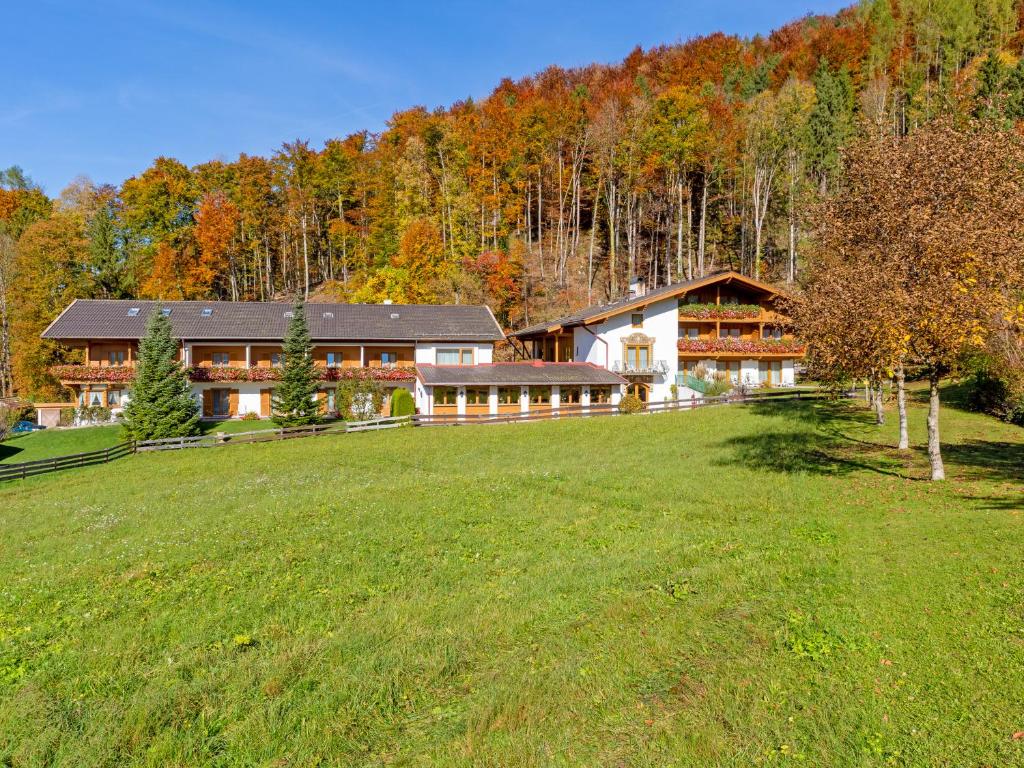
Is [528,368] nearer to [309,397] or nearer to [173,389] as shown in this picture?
[309,397]

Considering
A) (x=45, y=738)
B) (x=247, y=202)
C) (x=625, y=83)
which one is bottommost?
(x=45, y=738)

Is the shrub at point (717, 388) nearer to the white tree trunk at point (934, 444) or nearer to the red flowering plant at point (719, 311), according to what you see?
the red flowering plant at point (719, 311)

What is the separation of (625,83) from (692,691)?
3181 inches

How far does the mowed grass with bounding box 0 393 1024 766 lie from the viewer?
6113mm

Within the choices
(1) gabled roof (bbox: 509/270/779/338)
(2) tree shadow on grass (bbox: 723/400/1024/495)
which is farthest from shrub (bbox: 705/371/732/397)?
(2) tree shadow on grass (bbox: 723/400/1024/495)

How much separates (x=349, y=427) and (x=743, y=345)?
27.9m

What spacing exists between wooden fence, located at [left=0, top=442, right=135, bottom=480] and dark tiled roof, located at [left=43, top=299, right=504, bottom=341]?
13.7 meters

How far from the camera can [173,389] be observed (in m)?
36.2

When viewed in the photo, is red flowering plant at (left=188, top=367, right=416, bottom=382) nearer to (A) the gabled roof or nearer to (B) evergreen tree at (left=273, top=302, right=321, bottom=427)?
(B) evergreen tree at (left=273, top=302, right=321, bottom=427)

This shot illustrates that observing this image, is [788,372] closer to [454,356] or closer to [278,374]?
[454,356]

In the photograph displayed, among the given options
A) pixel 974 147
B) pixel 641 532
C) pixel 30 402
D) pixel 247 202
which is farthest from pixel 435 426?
pixel 247 202

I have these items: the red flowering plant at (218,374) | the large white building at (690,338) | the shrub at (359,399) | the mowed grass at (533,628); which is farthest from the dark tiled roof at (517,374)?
the mowed grass at (533,628)

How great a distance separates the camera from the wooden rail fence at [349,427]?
28775 millimetres

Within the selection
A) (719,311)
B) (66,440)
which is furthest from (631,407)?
(66,440)
